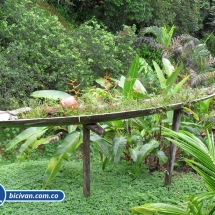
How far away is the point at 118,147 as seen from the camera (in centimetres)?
352

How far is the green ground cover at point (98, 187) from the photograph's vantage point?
3.19 metres

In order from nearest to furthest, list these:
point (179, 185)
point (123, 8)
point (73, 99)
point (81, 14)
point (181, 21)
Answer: point (73, 99)
point (179, 185)
point (123, 8)
point (81, 14)
point (181, 21)

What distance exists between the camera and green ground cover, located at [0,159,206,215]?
125 inches

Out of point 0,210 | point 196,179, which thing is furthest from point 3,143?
point 196,179

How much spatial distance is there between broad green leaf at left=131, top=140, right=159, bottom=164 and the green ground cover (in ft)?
0.81

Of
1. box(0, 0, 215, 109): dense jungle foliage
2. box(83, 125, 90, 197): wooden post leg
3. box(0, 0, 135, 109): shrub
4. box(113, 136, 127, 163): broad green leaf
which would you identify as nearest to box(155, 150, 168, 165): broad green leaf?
box(113, 136, 127, 163): broad green leaf

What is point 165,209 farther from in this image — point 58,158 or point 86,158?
point 58,158

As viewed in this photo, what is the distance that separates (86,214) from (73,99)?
1063 mm

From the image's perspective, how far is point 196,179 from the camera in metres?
3.94

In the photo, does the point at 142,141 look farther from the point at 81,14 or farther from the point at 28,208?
the point at 81,14

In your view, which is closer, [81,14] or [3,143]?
[3,143]

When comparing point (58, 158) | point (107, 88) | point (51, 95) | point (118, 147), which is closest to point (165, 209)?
point (118, 147)

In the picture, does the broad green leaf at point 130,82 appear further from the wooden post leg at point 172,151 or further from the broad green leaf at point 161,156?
the broad green leaf at point 161,156

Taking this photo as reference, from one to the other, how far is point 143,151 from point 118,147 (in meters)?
0.31
